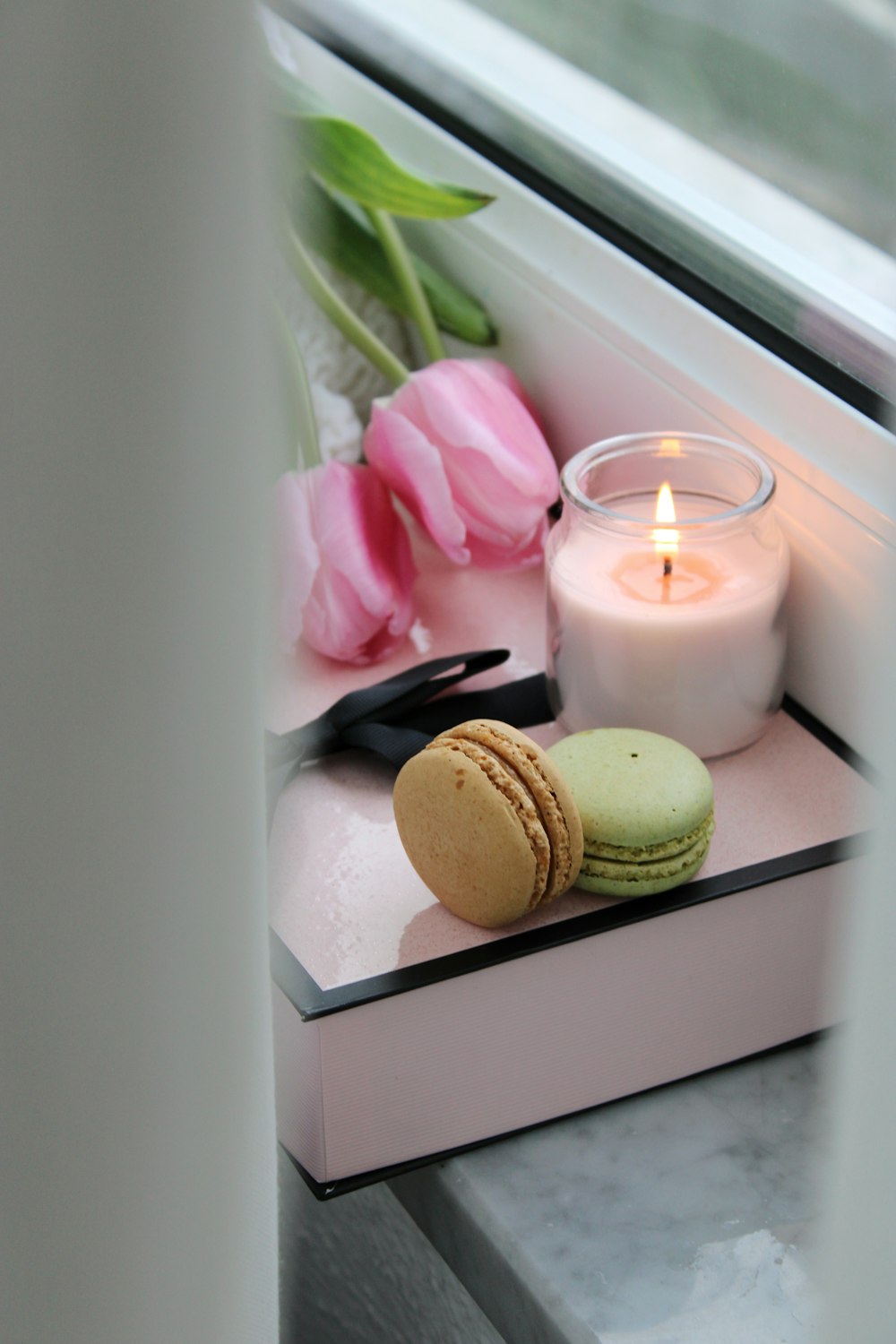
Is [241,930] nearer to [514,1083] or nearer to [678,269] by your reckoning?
[514,1083]

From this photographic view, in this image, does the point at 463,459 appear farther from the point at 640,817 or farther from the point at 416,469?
the point at 640,817

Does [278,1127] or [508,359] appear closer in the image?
[278,1127]

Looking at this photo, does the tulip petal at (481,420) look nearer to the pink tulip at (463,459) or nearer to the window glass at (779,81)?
the pink tulip at (463,459)

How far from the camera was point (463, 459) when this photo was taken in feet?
1.77

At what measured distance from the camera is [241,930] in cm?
26

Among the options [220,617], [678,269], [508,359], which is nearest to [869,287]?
[678,269]

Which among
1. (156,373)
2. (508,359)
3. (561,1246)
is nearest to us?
(156,373)

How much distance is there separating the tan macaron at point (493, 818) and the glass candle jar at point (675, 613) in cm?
10

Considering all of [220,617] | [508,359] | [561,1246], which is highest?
[220,617]

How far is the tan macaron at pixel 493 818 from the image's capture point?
36 cm

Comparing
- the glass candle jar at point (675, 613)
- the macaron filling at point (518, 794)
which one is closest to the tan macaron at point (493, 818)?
the macaron filling at point (518, 794)

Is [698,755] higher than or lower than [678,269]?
lower

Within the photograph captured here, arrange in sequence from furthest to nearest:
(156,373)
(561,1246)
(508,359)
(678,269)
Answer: (508,359) < (678,269) < (561,1246) < (156,373)

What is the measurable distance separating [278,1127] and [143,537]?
0.23 metres
